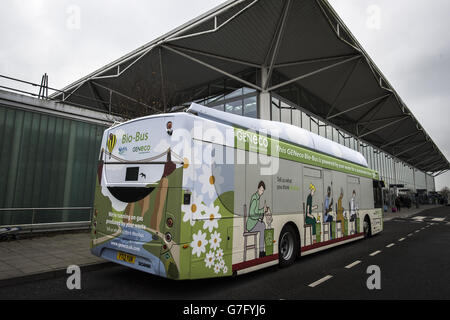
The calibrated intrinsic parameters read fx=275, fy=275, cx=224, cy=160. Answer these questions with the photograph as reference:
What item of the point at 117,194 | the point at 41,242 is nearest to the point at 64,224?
the point at 41,242

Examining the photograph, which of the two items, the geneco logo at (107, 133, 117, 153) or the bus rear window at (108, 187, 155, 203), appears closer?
the bus rear window at (108, 187, 155, 203)

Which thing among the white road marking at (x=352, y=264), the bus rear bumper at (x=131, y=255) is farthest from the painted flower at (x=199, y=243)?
the white road marking at (x=352, y=264)

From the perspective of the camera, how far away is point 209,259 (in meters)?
4.39

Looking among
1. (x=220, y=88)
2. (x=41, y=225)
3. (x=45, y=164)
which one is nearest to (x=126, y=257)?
(x=41, y=225)

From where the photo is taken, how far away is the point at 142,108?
11.1m

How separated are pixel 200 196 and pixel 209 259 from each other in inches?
40.1

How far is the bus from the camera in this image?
4262 millimetres

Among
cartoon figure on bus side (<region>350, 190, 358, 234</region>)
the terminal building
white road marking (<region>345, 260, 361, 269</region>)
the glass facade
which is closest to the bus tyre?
white road marking (<region>345, 260, 361, 269</region>)

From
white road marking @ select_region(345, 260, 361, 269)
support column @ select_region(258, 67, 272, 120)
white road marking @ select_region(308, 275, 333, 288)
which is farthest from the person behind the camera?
support column @ select_region(258, 67, 272, 120)

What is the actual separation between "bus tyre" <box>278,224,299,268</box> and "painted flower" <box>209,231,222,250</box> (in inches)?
79.5

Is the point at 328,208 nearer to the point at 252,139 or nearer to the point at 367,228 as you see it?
the point at 252,139

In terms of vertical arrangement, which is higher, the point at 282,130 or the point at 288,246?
the point at 282,130

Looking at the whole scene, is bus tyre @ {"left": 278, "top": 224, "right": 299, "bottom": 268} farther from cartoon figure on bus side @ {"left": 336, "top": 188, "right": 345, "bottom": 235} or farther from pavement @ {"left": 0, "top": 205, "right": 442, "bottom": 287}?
pavement @ {"left": 0, "top": 205, "right": 442, "bottom": 287}

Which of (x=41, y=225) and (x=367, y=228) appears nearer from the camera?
(x=41, y=225)
